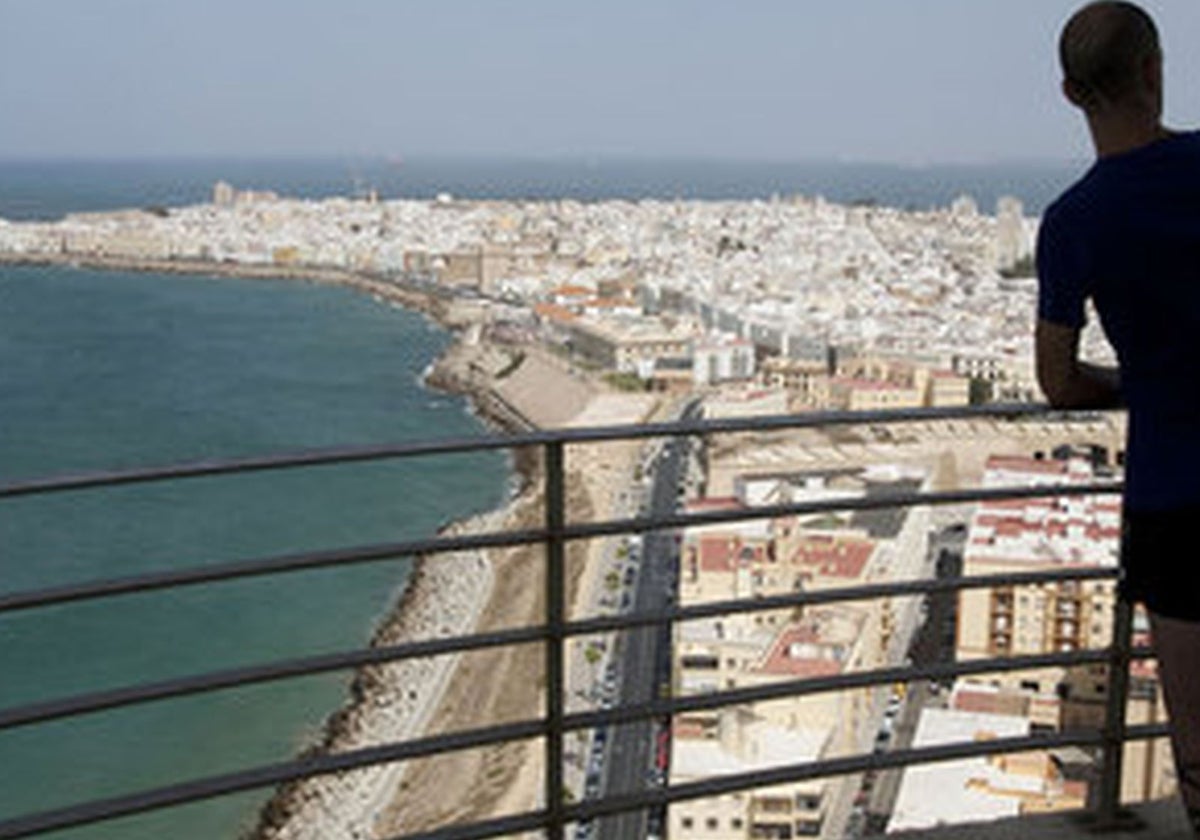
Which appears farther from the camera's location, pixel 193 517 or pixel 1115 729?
pixel 193 517

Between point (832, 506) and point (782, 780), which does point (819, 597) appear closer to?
point (832, 506)

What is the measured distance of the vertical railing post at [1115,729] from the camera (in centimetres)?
152

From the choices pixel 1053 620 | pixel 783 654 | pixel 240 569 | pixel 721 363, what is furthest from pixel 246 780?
pixel 721 363

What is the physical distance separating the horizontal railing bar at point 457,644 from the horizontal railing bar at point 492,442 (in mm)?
157

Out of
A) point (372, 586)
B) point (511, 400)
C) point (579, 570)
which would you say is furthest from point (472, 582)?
point (511, 400)

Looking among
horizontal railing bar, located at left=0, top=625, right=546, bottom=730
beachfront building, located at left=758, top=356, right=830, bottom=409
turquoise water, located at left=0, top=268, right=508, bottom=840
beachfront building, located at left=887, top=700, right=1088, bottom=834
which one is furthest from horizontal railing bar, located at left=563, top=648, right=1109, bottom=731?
beachfront building, located at left=758, top=356, right=830, bottom=409

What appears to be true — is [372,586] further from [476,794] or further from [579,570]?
[476,794]

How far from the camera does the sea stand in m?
10.2

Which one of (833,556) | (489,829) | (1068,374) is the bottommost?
(833,556)

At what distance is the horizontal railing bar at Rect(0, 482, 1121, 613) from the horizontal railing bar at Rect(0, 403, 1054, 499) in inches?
2.9

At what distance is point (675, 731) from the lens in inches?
213

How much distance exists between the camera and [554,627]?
1323 millimetres

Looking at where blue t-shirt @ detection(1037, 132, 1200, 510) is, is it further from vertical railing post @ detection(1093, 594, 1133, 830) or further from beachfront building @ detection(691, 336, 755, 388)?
beachfront building @ detection(691, 336, 755, 388)

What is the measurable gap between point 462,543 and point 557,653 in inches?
6.2
